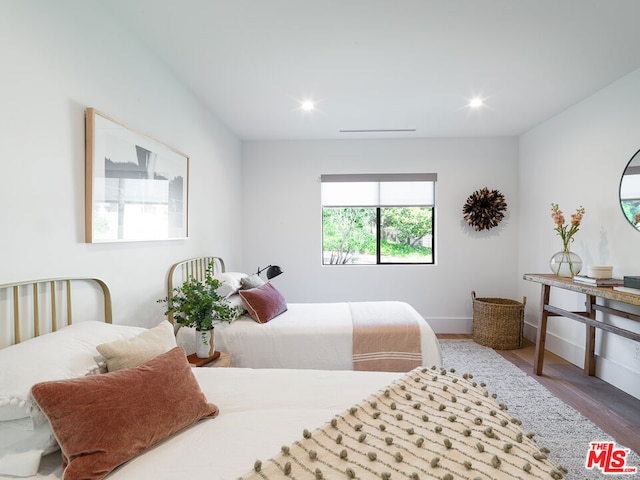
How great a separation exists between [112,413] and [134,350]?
13.8 inches

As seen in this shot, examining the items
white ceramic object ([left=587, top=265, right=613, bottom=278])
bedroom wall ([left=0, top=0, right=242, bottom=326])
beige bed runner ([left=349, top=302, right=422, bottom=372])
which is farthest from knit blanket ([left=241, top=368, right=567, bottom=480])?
white ceramic object ([left=587, top=265, right=613, bottom=278])

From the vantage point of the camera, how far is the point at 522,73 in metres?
2.57

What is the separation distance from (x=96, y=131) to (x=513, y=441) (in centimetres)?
228

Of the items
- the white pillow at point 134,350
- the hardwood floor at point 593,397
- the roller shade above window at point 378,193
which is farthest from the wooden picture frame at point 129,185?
the hardwood floor at point 593,397

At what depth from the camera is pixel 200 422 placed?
1.24 m

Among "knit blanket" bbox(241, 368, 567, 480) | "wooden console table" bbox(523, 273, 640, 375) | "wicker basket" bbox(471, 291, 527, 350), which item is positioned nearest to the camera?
"knit blanket" bbox(241, 368, 567, 480)

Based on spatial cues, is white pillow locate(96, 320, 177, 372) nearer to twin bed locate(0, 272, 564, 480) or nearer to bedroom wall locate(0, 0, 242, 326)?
twin bed locate(0, 272, 564, 480)

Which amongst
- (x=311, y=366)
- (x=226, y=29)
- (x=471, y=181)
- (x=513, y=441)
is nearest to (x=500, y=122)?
(x=471, y=181)

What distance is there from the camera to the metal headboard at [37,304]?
4.25 feet

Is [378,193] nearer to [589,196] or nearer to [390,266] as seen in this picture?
[390,266]

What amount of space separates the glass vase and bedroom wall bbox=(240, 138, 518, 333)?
1.28 metres

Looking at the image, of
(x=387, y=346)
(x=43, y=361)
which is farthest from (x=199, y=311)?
(x=387, y=346)

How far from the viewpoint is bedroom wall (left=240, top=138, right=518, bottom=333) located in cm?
428

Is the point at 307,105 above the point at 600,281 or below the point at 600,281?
above
